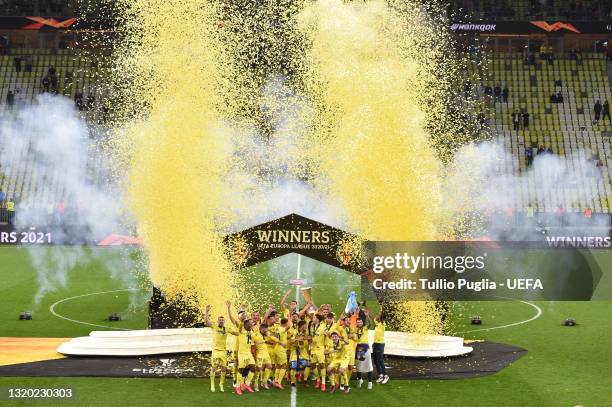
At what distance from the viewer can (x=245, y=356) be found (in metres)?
17.4

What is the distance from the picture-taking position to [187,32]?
25.6 m

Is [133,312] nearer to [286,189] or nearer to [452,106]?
[286,189]

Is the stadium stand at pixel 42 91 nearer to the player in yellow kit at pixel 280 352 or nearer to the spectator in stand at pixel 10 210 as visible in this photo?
the spectator in stand at pixel 10 210

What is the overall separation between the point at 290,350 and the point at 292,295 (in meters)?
11.2

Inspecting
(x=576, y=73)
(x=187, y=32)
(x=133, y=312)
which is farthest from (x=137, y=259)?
(x=576, y=73)

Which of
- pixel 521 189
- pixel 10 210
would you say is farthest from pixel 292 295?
pixel 521 189

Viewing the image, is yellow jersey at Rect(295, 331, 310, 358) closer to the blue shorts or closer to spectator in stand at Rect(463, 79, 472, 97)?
the blue shorts

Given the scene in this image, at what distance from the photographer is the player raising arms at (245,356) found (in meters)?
17.4

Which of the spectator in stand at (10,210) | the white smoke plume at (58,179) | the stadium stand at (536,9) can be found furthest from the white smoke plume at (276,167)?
the stadium stand at (536,9)

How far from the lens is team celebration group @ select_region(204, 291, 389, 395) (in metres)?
17.5

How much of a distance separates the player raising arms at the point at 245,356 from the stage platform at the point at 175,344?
2.73 m

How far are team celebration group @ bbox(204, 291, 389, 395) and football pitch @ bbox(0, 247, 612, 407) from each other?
0.42m

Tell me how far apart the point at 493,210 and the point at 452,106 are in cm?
856

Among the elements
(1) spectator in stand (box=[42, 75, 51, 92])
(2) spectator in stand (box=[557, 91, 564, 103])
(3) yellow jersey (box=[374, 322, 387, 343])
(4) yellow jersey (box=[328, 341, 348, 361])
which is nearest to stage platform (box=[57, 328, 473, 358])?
(3) yellow jersey (box=[374, 322, 387, 343])
